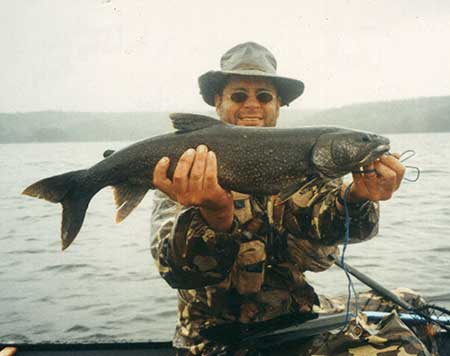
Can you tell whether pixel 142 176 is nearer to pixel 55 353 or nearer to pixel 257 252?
pixel 257 252

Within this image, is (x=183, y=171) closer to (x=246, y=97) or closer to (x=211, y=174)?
(x=211, y=174)

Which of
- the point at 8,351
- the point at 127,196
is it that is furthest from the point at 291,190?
the point at 8,351

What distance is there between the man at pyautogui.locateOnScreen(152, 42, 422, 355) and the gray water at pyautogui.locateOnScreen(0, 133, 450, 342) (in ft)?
6.57

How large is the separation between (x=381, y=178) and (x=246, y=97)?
5.93 feet

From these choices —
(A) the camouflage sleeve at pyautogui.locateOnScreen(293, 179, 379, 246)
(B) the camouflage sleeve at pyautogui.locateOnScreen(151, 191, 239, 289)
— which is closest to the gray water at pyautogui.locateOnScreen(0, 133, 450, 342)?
(B) the camouflage sleeve at pyautogui.locateOnScreen(151, 191, 239, 289)

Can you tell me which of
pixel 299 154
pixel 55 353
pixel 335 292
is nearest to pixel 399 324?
pixel 299 154

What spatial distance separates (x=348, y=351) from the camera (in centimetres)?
364

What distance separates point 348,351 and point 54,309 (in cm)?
813

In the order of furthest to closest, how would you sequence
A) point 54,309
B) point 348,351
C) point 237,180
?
point 54,309 → point 348,351 → point 237,180

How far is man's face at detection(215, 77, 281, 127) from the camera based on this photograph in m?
4.64

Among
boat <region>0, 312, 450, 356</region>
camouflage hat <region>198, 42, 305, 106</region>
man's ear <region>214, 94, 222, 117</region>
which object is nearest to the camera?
boat <region>0, 312, 450, 356</region>

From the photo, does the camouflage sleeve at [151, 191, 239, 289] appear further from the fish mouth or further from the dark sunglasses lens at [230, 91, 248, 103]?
the dark sunglasses lens at [230, 91, 248, 103]

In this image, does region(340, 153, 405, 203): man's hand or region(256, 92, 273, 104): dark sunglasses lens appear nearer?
region(340, 153, 405, 203): man's hand

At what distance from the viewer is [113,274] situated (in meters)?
12.4
